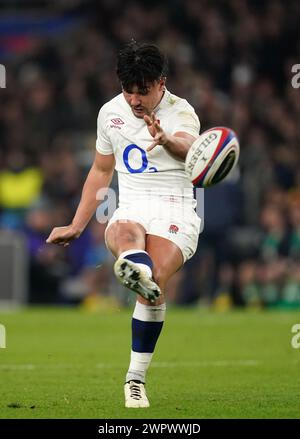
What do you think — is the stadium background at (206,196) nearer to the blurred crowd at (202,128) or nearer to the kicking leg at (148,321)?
the blurred crowd at (202,128)

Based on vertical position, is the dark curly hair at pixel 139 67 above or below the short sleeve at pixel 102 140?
above

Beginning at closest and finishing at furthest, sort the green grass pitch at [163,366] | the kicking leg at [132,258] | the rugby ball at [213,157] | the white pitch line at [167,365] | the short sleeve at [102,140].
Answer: the kicking leg at [132,258], the rugby ball at [213,157], the green grass pitch at [163,366], the short sleeve at [102,140], the white pitch line at [167,365]

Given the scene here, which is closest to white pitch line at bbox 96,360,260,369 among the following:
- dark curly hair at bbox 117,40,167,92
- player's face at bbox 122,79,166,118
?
player's face at bbox 122,79,166,118

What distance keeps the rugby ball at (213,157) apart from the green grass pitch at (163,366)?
155 centimetres

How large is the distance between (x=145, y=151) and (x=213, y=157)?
0.93 metres

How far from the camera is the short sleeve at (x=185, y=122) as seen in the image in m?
8.36

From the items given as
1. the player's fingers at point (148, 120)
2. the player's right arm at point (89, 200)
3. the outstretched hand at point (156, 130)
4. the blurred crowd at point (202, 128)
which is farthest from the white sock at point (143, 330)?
the blurred crowd at point (202, 128)

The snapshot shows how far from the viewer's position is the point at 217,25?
74.4ft

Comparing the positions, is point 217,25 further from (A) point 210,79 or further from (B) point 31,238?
(B) point 31,238

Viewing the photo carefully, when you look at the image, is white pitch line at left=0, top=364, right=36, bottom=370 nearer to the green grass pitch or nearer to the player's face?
the green grass pitch

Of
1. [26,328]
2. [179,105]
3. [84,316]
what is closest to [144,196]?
[179,105]

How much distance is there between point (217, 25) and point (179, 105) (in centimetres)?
1442

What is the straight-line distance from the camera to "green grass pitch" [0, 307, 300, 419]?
8.09 metres

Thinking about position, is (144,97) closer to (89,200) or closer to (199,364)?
(89,200)
